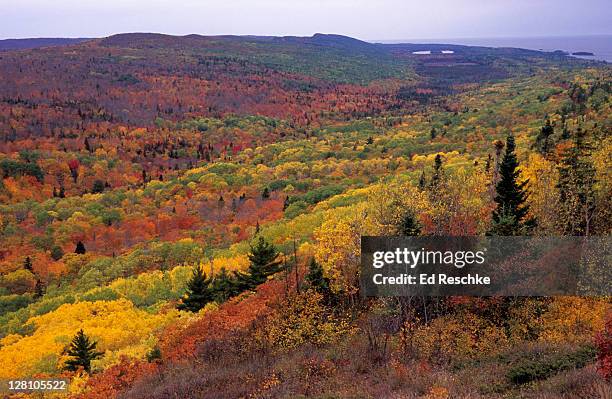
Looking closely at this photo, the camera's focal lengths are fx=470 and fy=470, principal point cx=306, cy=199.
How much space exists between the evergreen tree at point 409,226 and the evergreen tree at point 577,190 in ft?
33.7

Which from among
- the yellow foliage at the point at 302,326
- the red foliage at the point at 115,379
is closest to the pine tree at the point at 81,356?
the red foliage at the point at 115,379

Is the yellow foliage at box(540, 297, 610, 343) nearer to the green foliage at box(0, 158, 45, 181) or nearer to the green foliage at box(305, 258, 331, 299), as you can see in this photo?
the green foliage at box(305, 258, 331, 299)

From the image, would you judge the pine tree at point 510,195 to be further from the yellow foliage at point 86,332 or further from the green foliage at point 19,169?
the green foliage at point 19,169

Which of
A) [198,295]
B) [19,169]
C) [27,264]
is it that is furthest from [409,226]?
[19,169]

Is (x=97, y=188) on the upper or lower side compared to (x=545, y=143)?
lower

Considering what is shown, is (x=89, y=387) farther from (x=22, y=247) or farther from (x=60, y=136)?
(x=60, y=136)

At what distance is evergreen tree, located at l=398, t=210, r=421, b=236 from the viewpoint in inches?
1194

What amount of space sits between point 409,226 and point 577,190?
1281cm

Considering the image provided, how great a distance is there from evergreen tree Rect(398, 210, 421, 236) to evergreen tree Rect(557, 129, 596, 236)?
10269mm

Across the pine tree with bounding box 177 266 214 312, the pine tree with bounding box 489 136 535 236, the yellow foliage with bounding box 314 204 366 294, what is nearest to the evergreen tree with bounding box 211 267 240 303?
the pine tree with bounding box 177 266 214 312

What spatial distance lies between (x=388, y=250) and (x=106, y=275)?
58592 mm

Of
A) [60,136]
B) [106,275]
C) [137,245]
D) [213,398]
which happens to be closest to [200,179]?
[137,245]

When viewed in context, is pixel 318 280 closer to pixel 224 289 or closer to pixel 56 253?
pixel 224 289

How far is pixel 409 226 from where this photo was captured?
3031cm
